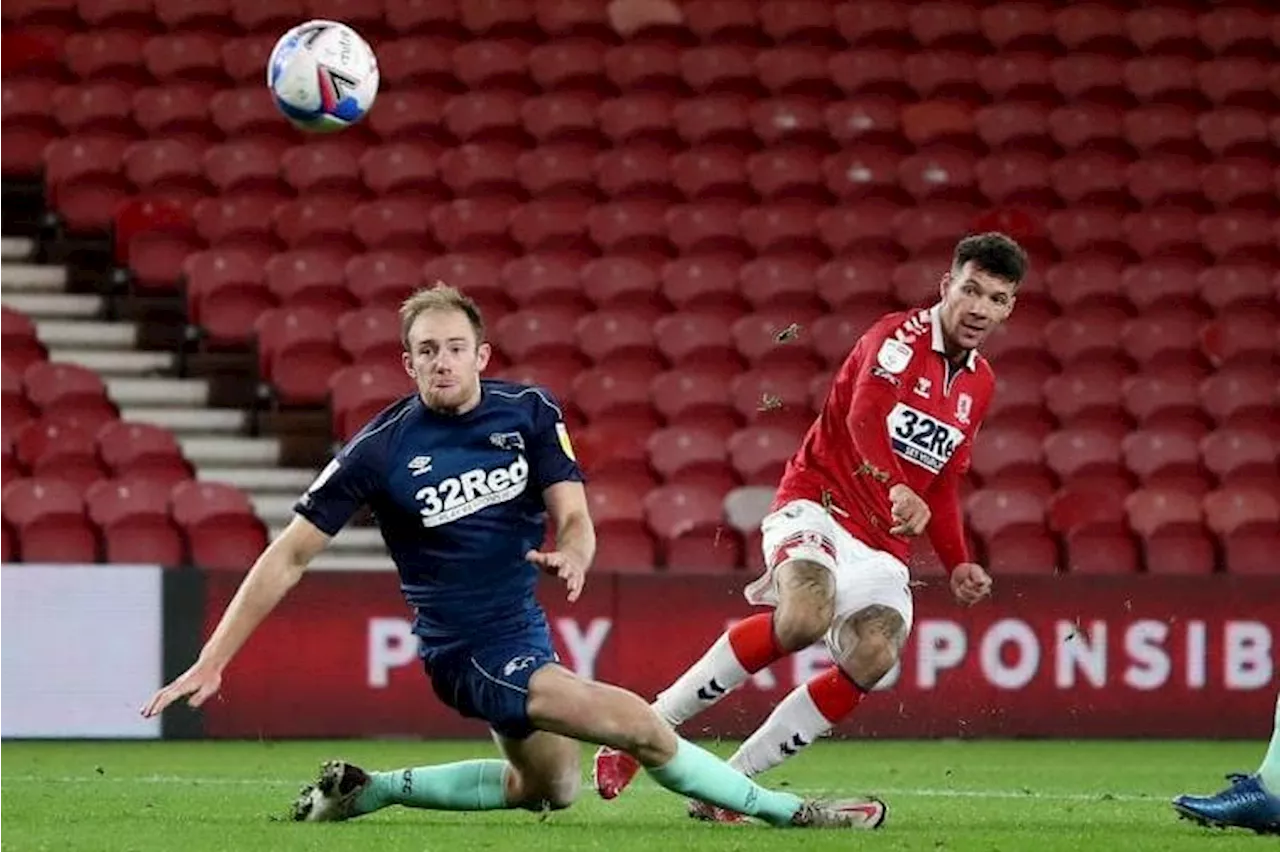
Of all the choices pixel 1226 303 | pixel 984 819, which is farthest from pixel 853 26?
pixel 984 819

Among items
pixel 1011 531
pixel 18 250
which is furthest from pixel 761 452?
pixel 18 250

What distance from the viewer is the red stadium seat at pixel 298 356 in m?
14.6

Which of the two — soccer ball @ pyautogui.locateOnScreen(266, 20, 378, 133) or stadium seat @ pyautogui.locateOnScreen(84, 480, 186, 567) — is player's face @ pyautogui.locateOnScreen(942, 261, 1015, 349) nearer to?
soccer ball @ pyautogui.locateOnScreen(266, 20, 378, 133)

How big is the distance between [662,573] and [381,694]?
153 centimetres

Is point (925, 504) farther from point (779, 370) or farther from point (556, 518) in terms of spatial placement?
point (779, 370)

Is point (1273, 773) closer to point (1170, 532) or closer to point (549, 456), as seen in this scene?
point (549, 456)

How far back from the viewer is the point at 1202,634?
13086 millimetres

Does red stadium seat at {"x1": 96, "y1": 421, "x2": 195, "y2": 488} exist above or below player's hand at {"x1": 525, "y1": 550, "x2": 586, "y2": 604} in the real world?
above

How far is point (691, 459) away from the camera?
14102mm

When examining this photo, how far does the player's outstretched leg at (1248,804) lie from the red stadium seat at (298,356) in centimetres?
795

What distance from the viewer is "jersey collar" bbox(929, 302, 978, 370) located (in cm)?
823

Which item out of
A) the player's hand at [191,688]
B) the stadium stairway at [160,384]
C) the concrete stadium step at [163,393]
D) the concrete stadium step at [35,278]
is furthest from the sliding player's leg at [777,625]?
the concrete stadium step at [35,278]

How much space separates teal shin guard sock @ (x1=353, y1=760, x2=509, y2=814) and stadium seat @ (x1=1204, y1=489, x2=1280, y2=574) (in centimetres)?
764

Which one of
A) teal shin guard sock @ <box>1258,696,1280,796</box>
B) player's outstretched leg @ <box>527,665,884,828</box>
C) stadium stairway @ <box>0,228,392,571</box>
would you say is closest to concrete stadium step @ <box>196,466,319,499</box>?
stadium stairway @ <box>0,228,392,571</box>
